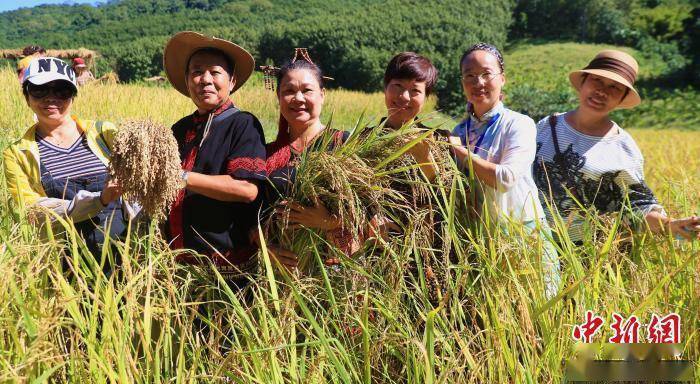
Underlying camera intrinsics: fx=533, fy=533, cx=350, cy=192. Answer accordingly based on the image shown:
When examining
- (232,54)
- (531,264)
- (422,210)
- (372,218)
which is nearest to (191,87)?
(232,54)

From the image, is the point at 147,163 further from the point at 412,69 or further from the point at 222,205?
the point at 412,69

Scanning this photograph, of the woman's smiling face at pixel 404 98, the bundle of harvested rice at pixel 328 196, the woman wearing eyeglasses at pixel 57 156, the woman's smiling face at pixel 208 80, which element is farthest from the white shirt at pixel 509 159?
the woman wearing eyeglasses at pixel 57 156

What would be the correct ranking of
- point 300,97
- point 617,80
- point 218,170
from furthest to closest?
point 617,80 < point 300,97 < point 218,170

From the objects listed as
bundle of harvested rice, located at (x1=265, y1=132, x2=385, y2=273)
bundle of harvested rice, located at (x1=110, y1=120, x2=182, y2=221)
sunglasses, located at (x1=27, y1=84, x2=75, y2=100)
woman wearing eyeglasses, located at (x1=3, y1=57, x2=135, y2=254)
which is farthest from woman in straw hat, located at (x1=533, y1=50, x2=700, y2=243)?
sunglasses, located at (x1=27, y1=84, x2=75, y2=100)

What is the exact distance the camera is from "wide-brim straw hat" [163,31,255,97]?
6.43 feet

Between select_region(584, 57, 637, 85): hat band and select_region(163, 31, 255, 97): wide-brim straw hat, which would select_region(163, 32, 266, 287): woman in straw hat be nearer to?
select_region(163, 31, 255, 97): wide-brim straw hat

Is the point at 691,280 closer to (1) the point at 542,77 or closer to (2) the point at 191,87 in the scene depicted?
(2) the point at 191,87

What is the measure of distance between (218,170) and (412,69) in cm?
81

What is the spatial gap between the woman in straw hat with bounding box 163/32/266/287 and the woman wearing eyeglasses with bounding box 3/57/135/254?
0.29m

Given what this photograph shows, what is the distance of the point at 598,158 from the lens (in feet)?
7.23

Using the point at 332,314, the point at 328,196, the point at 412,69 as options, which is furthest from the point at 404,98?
the point at 332,314

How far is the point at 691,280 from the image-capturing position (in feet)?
6.06

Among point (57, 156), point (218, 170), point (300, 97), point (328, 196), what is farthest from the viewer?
point (57, 156)

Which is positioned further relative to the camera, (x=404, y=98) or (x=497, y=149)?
(x=404, y=98)
